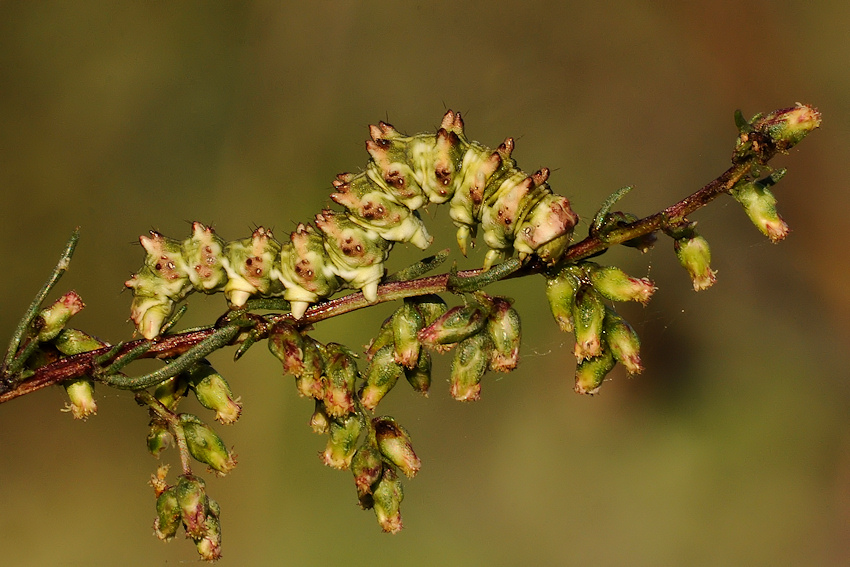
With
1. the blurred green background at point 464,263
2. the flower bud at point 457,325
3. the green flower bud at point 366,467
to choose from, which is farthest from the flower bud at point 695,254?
the blurred green background at point 464,263

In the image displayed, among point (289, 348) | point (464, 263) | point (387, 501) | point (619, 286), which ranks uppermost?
point (464, 263)

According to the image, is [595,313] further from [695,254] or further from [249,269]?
[249,269]

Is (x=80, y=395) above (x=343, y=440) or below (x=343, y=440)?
above

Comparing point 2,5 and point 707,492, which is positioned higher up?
point 2,5

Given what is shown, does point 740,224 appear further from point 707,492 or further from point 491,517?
point 491,517

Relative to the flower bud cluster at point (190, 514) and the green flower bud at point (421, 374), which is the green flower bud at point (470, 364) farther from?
the flower bud cluster at point (190, 514)

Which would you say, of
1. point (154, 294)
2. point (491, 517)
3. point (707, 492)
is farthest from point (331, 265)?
point (707, 492)

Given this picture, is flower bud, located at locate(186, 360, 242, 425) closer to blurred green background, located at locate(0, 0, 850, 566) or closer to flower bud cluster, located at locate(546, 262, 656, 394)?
flower bud cluster, located at locate(546, 262, 656, 394)

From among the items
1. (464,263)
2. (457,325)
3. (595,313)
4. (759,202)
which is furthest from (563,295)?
(464,263)
